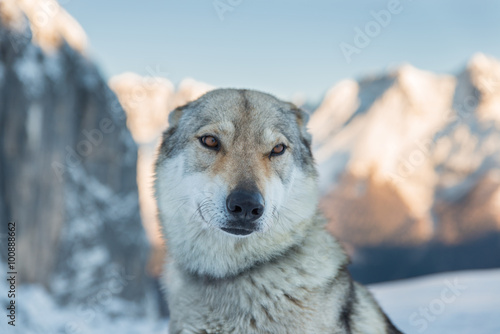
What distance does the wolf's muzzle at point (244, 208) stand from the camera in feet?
7.59

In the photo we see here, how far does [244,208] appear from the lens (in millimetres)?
2314

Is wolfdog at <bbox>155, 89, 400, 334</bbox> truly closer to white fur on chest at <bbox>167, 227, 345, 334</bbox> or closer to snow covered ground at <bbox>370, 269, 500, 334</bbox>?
white fur on chest at <bbox>167, 227, 345, 334</bbox>

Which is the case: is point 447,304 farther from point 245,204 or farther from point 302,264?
point 245,204

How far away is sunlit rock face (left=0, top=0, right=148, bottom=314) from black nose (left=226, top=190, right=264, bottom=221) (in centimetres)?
1604

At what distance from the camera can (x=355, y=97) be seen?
4734 cm

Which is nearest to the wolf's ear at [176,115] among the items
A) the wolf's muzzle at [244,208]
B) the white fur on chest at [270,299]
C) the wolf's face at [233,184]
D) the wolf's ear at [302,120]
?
the wolf's face at [233,184]

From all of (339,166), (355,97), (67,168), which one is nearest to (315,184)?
(67,168)

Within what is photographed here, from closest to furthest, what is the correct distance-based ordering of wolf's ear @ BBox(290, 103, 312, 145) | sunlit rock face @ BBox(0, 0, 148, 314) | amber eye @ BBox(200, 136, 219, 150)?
amber eye @ BBox(200, 136, 219, 150), wolf's ear @ BBox(290, 103, 312, 145), sunlit rock face @ BBox(0, 0, 148, 314)

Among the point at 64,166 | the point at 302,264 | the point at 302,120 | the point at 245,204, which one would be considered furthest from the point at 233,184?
the point at 64,166

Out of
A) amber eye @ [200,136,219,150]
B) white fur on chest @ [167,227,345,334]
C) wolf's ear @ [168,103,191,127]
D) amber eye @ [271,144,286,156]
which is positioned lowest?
white fur on chest @ [167,227,345,334]

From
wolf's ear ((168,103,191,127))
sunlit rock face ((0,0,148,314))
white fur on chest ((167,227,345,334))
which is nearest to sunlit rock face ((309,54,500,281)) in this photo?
sunlit rock face ((0,0,148,314))

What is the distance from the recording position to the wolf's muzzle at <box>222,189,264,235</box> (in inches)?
91.0

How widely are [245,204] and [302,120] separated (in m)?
1.30

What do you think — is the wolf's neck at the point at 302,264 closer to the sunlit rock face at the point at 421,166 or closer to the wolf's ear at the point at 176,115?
the wolf's ear at the point at 176,115
